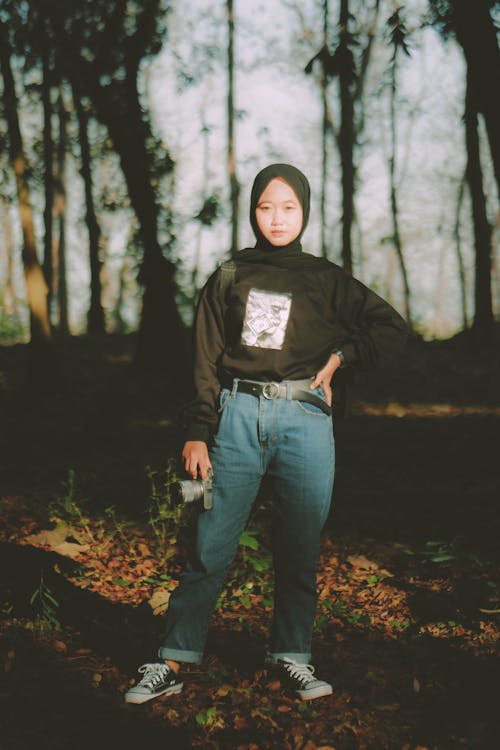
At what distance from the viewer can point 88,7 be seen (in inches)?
544

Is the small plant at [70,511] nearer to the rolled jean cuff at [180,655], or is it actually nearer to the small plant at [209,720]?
the rolled jean cuff at [180,655]

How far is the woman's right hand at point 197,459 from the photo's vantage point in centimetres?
348

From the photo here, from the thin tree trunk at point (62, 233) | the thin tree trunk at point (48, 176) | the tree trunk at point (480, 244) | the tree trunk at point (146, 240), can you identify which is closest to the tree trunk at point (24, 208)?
the tree trunk at point (146, 240)

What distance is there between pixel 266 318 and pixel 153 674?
178cm

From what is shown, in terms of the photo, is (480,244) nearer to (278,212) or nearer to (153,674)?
(278,212)

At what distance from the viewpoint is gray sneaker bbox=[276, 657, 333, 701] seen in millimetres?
3633

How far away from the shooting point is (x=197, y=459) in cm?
348

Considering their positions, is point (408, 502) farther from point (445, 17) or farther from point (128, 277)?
point (128, 277)

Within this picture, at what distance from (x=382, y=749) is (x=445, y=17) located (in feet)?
21.4

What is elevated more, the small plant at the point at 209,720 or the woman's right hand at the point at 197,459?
the woman's right hand at the point at 197,459

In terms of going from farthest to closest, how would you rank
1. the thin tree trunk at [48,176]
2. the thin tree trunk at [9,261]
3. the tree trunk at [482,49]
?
the thin tree trunk at [9,261] → the thin tree trunk at [48,176] → the tree trunk at [482,49]

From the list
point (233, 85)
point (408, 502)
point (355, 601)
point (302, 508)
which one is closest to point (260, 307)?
point (302, 508)

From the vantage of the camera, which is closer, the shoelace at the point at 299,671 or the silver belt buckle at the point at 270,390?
the silver belt buckle at the point at 270,390

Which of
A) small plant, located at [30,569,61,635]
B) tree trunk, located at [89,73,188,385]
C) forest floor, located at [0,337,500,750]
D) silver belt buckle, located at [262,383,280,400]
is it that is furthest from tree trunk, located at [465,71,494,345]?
silver belt buckle, located at [262,383,280,400]
